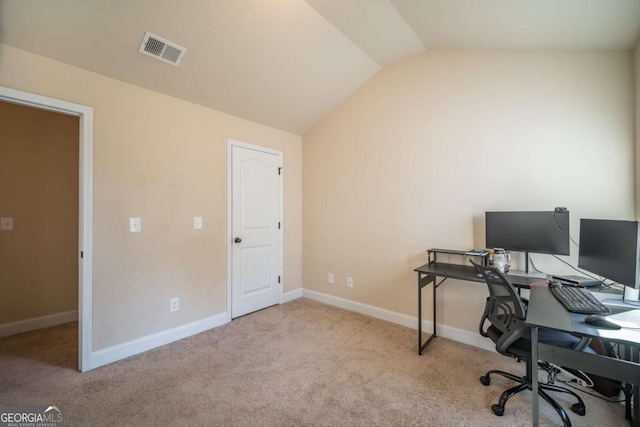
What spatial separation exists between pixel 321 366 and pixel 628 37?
10.8 ft

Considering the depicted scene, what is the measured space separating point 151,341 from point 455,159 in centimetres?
346

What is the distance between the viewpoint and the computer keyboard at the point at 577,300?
1379mm

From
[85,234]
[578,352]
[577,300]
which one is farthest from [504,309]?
[85,234]

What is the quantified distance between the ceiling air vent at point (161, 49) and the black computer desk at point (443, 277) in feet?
9.33

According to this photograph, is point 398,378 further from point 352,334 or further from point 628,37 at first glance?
point 628,37

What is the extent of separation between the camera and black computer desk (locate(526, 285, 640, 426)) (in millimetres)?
1161

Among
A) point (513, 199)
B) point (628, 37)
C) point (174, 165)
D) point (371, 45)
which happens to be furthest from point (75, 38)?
point (628, 37)

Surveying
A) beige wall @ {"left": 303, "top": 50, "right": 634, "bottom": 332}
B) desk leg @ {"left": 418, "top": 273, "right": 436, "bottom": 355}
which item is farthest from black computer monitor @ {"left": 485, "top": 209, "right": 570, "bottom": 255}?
desk leg @ {"left": 418, "top": 273, "right": 436, "bottom": 355}

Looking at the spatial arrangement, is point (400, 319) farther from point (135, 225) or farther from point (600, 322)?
point (135, 225)

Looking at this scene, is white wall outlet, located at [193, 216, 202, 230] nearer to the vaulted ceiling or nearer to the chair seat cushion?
the vaulted ceiling

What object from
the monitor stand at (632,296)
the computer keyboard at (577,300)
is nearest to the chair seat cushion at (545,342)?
the computer keyboard at (577,300)

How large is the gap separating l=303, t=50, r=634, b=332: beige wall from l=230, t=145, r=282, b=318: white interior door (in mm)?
571

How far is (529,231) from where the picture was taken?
2193mm

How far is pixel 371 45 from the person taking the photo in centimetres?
272
